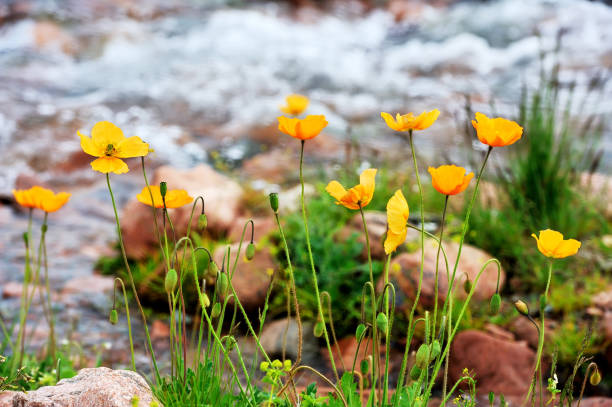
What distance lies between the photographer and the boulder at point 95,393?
126 cm

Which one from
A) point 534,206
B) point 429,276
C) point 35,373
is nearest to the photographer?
point 35,373

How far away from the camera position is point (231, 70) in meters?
9.25

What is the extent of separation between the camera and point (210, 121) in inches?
302

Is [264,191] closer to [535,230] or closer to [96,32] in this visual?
[535,230]

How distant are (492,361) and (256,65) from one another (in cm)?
776

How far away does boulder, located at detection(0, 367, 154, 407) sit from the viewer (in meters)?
1.26

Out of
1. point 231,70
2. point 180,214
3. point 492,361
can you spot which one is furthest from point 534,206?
point 231,70

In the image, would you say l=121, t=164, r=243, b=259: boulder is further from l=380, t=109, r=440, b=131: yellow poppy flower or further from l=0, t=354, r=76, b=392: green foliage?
l=380, t=109, r=440, b=131: yellow poppy flower

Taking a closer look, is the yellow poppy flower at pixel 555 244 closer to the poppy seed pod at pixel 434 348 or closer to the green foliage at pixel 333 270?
the poppy seed pod at pixel 434 348

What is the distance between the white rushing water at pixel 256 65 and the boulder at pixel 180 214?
2629 millimetres

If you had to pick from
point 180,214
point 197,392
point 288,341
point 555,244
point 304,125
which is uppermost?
point 304,125

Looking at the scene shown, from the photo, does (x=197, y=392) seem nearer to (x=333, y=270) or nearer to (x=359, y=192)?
(x=359, y=192)

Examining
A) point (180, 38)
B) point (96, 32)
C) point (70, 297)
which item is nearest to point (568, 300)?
point (70, 297)

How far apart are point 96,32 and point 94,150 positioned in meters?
10.1
